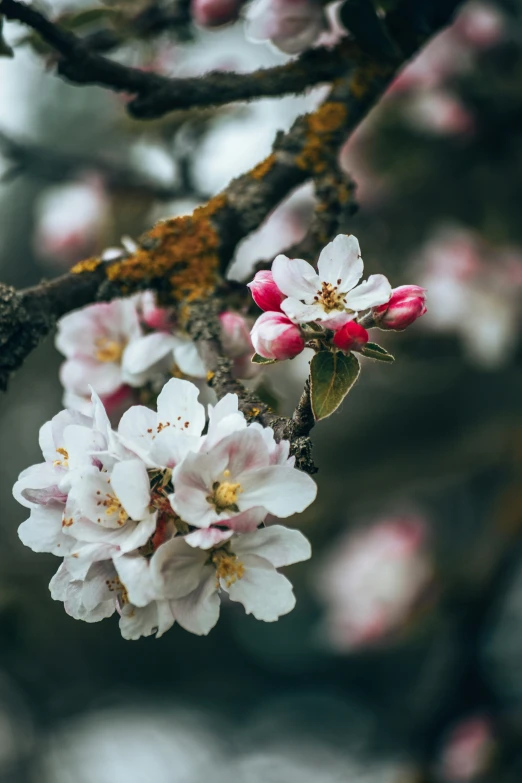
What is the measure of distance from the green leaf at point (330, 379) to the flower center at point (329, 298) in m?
0.04

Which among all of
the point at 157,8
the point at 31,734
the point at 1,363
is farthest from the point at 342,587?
the point at 31,734

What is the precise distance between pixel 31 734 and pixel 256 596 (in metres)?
6.10

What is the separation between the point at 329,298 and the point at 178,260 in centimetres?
40

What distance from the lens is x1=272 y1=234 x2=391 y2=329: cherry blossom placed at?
2.54 ft

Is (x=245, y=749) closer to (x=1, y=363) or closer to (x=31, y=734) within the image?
(x=31, y=734)

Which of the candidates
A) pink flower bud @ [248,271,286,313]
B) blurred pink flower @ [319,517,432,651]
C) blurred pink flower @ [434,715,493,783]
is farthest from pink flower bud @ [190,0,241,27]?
blurred pink flower @ [319,517,432,651]

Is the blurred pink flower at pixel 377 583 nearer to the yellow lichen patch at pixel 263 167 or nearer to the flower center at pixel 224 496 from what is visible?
the yellow lichen patch at pixel 263 167

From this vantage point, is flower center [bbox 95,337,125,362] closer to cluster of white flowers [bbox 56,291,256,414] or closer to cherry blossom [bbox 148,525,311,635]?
cluster of white flowers [bbox 56,291,256,414]

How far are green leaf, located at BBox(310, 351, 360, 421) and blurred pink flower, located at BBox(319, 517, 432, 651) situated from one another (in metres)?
2.53

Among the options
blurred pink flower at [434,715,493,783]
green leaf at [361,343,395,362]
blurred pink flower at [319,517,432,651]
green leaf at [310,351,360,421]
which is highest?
green leaf at [310,351,360,421]

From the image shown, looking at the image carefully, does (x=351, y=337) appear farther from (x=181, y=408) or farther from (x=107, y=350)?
(x=107, y=350)

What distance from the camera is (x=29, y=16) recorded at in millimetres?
1082

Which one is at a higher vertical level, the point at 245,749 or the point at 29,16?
the point at 29,16

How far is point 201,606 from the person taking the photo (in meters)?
0.76
